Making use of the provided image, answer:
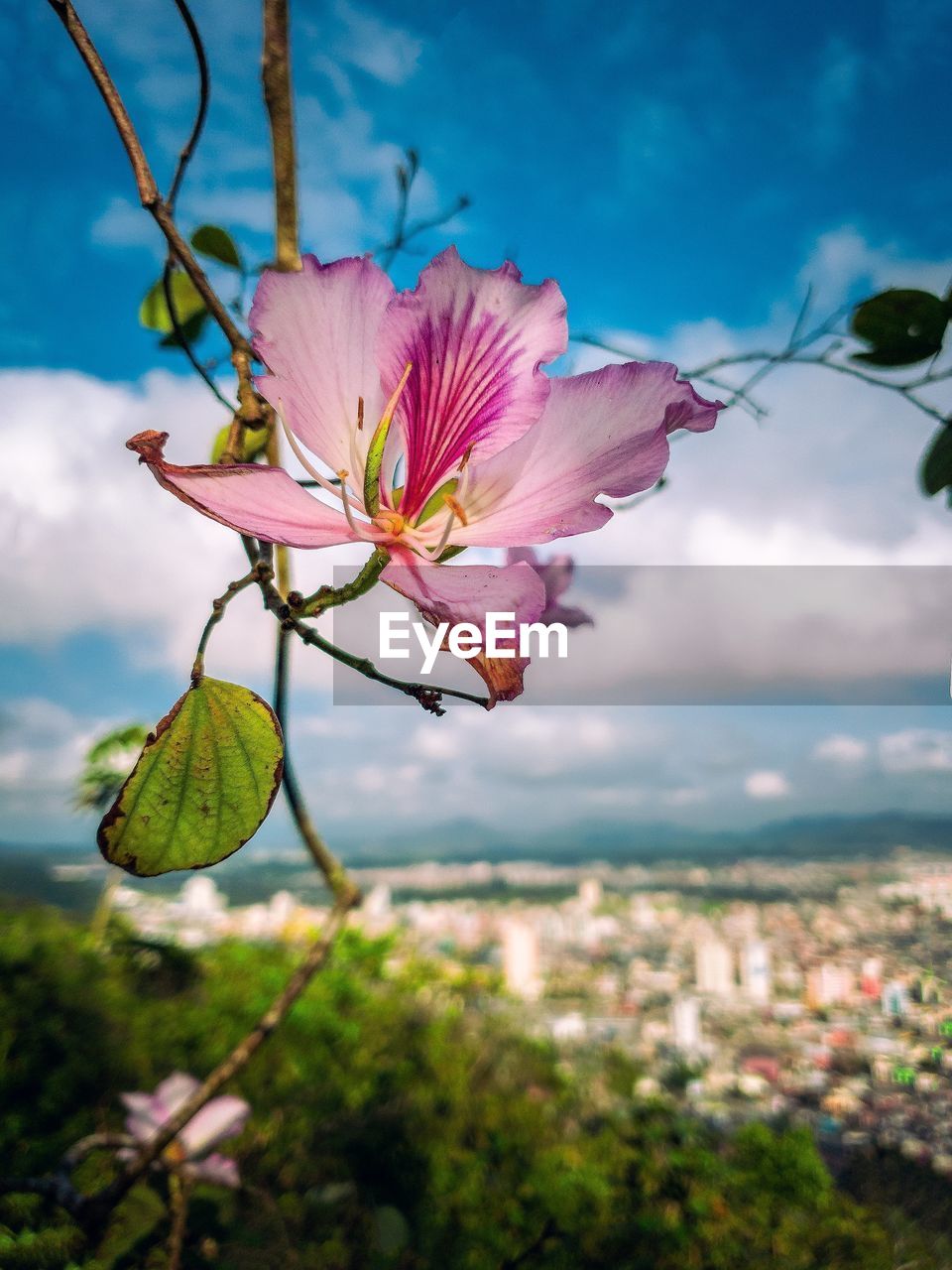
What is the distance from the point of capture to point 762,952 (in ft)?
3.84

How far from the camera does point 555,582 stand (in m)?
0.33

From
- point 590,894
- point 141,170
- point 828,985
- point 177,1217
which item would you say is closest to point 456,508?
point 141,170

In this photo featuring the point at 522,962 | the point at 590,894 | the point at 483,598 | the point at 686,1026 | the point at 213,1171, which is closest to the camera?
the point at 483,598

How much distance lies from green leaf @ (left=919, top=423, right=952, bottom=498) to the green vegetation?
0.56 m

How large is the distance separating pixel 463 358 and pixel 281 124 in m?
0.22

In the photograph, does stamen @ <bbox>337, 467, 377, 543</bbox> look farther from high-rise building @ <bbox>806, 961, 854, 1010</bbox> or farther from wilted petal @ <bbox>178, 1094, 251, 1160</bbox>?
high-rise building @ <bbox>806, 961, 854, 1010</bbox>

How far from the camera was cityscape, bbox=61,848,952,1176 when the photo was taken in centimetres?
82

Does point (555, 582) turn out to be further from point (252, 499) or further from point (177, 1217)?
point (177, 1217)

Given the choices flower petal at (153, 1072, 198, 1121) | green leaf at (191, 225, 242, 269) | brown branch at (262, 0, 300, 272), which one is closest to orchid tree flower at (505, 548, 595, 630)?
brown branch at (262, 0, 300, 272)

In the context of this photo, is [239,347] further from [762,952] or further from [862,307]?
[762,952]

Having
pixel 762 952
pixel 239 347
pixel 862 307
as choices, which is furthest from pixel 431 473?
pixel 762 952

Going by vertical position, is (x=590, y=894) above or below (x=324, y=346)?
below

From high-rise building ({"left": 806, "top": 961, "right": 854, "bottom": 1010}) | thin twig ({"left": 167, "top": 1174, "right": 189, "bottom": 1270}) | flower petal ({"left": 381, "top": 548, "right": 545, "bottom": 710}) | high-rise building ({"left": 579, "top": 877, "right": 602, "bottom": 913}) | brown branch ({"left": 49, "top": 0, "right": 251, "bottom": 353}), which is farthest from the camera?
high-rise building ({"left": 579, "top": 877, "right": 602, "bottom": 913})

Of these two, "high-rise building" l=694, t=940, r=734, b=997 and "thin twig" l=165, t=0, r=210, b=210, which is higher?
"thin twig" l=165, t=0, r=210, b=210
